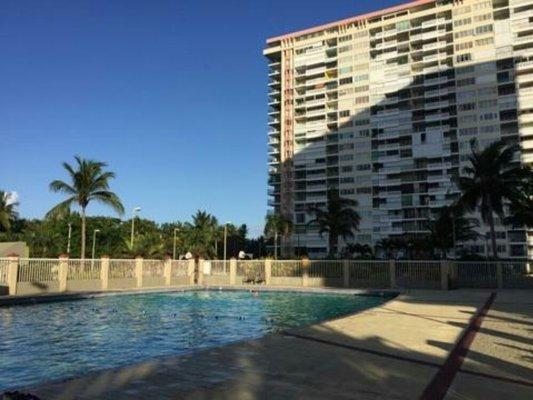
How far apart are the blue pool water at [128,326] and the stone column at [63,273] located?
8.67 ft

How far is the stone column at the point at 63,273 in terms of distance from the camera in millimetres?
30281

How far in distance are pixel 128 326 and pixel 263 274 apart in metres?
26.1

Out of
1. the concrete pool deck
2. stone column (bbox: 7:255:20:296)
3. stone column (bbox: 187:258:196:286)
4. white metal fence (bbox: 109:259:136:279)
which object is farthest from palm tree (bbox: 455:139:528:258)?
stone column (bbox: 7:255:20:296)

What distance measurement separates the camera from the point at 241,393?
7.58m

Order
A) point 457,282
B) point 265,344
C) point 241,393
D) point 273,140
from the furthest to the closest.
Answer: point 273,140
point 457,282
point 265,344
point 241,393

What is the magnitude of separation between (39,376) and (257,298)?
2259cm

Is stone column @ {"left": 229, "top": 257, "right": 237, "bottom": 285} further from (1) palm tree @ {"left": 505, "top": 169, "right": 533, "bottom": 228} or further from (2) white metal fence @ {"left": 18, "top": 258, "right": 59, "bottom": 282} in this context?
(1) palm tree @ {"left": 505, "top": 169, "right": 533, "bottom": 228}

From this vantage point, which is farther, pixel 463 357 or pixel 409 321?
pixel 409 321

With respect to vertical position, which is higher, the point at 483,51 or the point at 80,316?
the point at 483,51

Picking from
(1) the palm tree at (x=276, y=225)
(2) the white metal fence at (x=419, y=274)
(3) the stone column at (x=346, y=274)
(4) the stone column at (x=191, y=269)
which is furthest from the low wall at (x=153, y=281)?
(1) the palm tree at (x=276, y=225)

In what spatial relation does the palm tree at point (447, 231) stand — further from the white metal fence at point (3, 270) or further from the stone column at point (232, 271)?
the white metal fence at point (3, 270)

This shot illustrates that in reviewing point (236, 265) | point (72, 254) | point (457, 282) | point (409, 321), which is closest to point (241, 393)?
point (409, 321)

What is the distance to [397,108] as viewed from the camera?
110m

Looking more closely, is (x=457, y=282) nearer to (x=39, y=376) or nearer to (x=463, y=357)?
(x=463, y=357)
